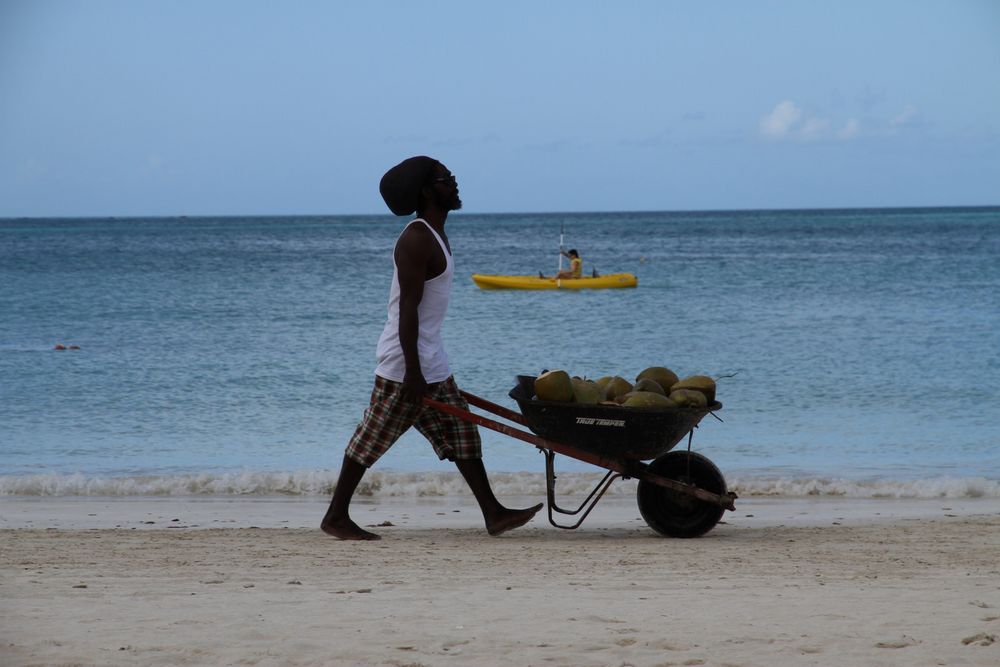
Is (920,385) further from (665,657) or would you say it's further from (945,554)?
(665,657)

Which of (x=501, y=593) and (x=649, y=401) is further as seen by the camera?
(x=649, y=401)

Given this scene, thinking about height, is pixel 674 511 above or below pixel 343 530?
above

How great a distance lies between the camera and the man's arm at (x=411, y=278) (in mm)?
4578

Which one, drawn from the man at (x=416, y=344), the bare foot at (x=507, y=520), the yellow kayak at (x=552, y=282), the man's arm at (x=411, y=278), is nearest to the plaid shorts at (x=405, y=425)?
the man at (x=416, y=344)

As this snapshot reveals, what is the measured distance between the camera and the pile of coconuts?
469 cm

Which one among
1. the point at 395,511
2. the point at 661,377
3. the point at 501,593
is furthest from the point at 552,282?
the point at 501,593

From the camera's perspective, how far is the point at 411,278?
459cm

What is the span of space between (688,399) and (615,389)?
0.34m

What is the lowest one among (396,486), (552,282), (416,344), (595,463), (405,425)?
(396,486)

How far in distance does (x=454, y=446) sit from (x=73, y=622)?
1898mm

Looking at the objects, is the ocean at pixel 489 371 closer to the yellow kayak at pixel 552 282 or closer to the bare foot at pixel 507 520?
the yellow kayak at pixel 552 282

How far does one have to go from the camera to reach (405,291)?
4.60m

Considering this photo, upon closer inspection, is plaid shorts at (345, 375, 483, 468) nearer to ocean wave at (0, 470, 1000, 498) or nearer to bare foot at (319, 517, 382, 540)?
bare foot at (319, 517, 382, 540)

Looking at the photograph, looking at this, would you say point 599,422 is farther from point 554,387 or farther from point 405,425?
point 405,425
